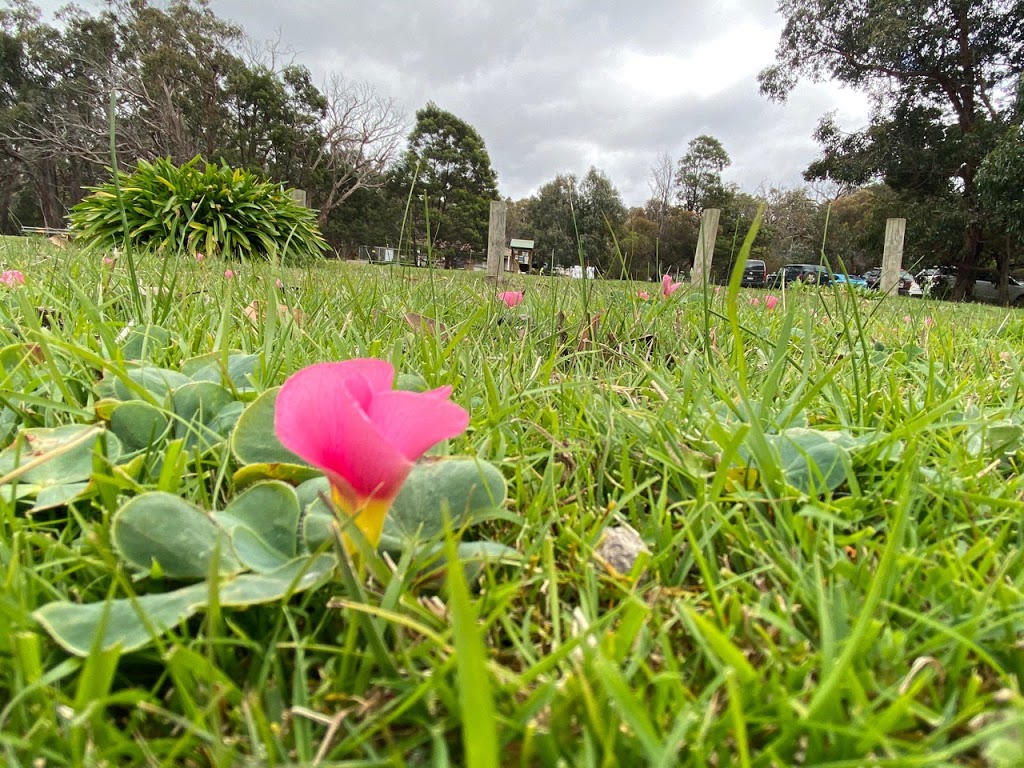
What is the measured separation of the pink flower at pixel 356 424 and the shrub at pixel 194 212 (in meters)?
4.92

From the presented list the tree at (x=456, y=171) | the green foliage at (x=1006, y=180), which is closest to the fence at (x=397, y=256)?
the green foliage at (x=1006, y=180)

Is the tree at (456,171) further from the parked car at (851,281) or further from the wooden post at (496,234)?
the parked car at (851,281)

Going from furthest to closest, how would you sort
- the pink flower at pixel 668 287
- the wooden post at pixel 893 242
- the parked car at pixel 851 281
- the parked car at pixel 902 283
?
the wooden post at pixel 893 242 < the parked car at pixel 902 283 < the pink flower at pixel 668 287 < the parked car at pixel 851 281

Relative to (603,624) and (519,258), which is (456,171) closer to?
(519,258)

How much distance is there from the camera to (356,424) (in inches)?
15.5

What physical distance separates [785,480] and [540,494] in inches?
11.1

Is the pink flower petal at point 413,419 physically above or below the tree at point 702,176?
below

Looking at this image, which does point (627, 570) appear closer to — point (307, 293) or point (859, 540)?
point (859, 540)

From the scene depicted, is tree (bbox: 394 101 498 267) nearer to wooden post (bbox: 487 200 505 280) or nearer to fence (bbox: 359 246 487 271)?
wooden post (bbox: 487 200 505 280)

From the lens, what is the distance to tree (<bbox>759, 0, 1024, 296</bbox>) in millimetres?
13984

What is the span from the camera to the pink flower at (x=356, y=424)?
1.31 feet

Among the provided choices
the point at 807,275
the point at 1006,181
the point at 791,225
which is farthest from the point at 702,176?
the point at 807,275

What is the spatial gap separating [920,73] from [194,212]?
59.8 feet

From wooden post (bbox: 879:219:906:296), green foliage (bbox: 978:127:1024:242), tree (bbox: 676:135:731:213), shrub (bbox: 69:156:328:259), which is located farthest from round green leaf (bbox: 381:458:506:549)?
tree (bbox: 676:135:731:213)
